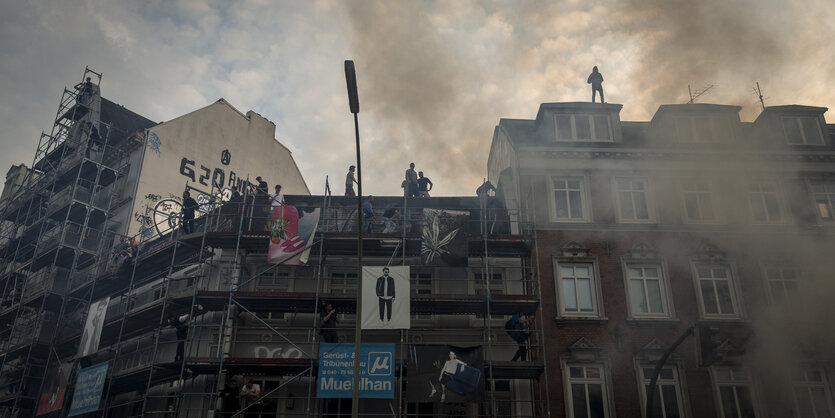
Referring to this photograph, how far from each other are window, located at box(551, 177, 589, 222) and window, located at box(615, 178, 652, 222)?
1301mm

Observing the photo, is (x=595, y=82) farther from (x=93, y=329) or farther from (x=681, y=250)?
(x=93, y=329)

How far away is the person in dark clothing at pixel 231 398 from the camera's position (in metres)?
18.6

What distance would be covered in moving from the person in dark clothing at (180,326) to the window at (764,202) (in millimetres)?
20000

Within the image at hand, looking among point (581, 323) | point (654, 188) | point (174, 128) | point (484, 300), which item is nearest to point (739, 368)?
point (581, 323)

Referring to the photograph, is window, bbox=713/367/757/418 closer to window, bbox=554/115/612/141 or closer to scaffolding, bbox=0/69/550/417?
scaffolding, bbox=0/69/550/417

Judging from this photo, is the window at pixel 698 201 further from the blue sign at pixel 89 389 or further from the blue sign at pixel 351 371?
the blue sign at pixel 89 389

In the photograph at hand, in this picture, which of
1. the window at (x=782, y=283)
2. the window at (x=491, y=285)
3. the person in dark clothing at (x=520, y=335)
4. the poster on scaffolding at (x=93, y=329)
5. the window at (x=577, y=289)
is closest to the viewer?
the person in dark clothing at (x=520, y=335)

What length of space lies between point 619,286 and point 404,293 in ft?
24.2

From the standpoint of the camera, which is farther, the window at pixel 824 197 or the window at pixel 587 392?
the window at pixel 824 197

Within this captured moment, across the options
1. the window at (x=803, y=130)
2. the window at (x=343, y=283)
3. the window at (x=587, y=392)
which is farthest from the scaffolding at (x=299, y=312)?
the window at (x=803, y=130)

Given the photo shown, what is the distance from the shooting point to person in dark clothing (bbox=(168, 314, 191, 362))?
20250 millimetres

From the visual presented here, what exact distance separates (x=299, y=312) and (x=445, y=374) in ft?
17.3

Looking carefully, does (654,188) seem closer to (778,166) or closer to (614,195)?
(614,195)

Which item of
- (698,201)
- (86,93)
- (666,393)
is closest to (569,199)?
(698,201)
